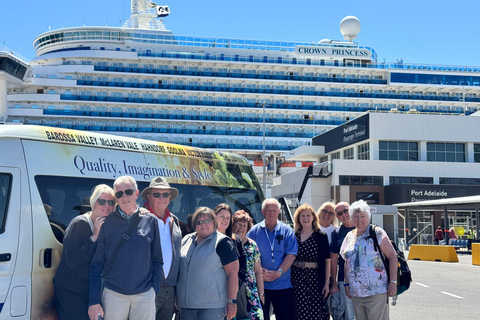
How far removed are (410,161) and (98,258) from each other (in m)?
35.7

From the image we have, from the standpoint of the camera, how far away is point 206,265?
16.5 feet

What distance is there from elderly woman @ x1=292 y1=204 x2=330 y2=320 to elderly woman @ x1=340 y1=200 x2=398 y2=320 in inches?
18.5

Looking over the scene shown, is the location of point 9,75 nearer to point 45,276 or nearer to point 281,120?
point 281,120

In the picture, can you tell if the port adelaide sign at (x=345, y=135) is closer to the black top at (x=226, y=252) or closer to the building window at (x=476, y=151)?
the building window at (x=476, y=151)

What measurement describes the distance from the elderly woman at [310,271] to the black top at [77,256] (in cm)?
242

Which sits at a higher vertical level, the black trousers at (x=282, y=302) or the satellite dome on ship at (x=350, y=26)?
the satellite dome on ship at (x=350, y=26)

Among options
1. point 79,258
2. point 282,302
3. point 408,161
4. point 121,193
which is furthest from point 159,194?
point 408,161

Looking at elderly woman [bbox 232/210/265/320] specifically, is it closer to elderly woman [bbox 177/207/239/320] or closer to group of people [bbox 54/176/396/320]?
group of people [bbox 54/176/396/320]

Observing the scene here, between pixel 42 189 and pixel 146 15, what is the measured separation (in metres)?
87.5

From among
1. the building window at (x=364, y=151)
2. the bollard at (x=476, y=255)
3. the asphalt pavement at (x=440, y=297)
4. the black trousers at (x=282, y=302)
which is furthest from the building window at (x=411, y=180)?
the black trousers at (x=282, y=302)

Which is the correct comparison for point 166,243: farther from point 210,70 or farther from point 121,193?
point 210,70

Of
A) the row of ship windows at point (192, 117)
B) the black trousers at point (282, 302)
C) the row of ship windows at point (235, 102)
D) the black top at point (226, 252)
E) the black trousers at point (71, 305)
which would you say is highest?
the row of ship windows at point (235, 102)

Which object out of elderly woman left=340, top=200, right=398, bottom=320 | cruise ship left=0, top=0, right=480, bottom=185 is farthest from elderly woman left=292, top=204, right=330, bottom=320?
cruise ship left=0, top=0, right=480, bottom=185

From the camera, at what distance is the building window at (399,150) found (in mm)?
38438
